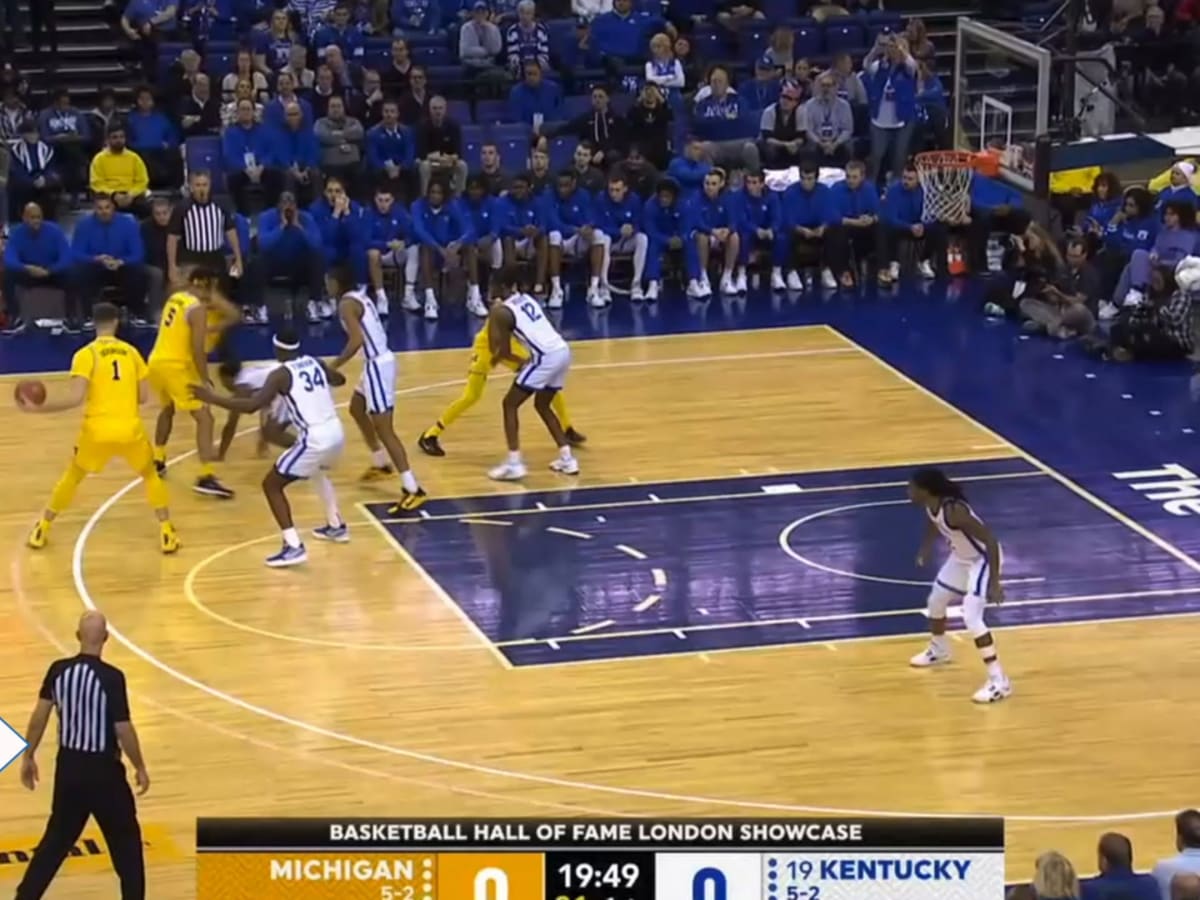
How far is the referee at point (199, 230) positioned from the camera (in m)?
22.3

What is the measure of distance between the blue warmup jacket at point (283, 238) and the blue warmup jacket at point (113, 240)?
108cm

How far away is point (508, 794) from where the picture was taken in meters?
13.4

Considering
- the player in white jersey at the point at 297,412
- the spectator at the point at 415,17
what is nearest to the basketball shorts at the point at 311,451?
the player in white jersey at the point at 297,412

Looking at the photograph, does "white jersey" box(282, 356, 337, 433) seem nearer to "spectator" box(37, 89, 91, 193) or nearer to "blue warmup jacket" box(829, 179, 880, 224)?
"spectator" box(37, 89, 91, 193)

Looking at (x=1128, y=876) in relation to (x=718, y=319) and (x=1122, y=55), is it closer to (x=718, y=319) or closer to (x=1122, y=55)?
(x=718, y=319)

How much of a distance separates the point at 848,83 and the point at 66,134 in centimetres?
757

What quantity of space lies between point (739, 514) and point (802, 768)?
14.0ft

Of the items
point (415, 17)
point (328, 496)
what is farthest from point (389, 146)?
point (328, 496)

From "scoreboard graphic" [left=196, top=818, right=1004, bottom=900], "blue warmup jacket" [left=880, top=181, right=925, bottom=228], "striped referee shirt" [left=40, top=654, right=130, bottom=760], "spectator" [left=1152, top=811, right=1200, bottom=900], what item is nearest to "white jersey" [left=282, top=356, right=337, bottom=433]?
"striped referee shirt" [left=40, top=654, right=130, bottom=760]

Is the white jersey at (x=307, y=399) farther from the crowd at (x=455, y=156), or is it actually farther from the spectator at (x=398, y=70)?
the spectator at (x=398, y=70)

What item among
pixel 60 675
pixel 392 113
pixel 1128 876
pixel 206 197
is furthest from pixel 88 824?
pixel 392 113

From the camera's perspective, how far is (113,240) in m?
22.3

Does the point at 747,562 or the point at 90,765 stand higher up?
the point at 90,765

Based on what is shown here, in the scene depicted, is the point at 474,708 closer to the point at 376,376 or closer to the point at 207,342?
the point at 376,376
